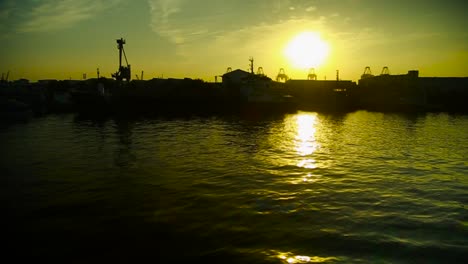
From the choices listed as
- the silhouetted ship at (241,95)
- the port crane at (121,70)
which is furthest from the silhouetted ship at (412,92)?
the port crane at (121,70)

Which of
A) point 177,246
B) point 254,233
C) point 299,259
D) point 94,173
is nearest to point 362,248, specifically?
point 299,259

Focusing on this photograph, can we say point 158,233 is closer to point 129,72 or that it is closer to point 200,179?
point 200,179

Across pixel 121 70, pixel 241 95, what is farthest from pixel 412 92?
pixel 121 70

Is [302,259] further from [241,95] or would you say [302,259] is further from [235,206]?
[241,95]

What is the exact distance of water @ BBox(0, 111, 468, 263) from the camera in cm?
856

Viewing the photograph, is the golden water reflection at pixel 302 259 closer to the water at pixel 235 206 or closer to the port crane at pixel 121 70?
the water at pixel 235 206

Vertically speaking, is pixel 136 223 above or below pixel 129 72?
below

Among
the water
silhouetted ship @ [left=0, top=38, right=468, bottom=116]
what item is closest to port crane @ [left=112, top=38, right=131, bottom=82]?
silhouetted ship @ [left=0, top=38, right=468, bottom=116]

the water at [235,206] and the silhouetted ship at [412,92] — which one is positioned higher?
the silhouetted ship at [412,92]

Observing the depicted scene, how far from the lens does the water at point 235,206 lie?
856 cm

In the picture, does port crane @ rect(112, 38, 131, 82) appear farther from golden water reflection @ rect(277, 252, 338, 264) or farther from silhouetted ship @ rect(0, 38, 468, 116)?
golden water reflection @ rect(277, 252, 338, 264)

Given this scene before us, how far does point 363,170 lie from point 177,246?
13.3m

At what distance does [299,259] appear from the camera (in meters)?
8.06

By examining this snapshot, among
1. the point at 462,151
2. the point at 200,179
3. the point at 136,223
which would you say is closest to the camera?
the point at 136,223
